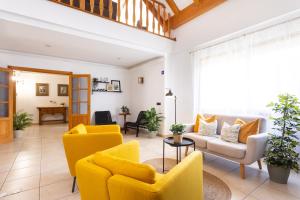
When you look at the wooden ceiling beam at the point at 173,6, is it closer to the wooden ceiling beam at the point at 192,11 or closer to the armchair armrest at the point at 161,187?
the wooden ceiling beam at the point at 192,11

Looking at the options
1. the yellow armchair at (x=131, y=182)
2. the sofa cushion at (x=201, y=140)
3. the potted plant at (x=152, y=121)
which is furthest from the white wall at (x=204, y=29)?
the yellow armchair at (x=131, y=182)

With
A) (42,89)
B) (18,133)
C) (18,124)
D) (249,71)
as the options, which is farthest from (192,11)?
(42,89)

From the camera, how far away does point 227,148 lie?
8.03ft

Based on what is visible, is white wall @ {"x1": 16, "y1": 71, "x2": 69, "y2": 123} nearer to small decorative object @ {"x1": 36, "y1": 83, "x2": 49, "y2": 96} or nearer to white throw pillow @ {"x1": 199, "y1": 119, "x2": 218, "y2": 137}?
small decorative object @ {"x1": 36, "y1": 83, "x2": 49, "y2": 96}

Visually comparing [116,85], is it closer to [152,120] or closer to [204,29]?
[152,120]

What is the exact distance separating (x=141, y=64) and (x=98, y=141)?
4.10m

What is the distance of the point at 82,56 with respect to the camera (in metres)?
4.92

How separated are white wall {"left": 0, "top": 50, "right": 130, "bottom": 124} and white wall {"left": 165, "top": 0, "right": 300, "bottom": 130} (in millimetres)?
2185

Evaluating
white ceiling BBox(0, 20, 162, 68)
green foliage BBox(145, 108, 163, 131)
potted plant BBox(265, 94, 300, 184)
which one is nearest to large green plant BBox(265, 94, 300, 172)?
potted plant BBox(265, 94, 300, 184)

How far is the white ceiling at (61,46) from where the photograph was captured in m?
3.16

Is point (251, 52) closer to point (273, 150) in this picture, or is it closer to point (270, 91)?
point (270, 91)

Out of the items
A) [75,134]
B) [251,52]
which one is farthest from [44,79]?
[251,52]

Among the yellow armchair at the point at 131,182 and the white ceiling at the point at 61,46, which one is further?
the white ceiling at the point at 61,46

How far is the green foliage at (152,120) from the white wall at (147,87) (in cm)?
25
